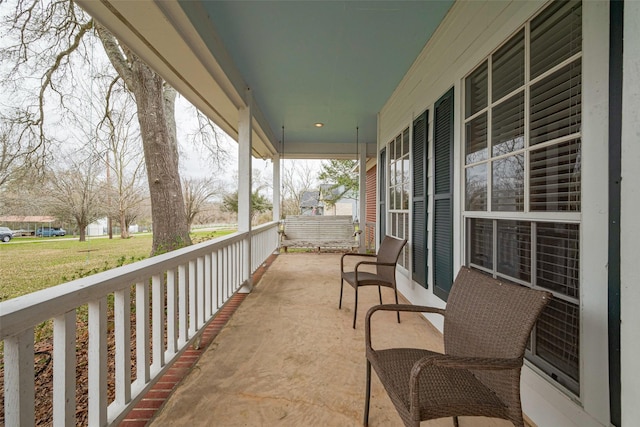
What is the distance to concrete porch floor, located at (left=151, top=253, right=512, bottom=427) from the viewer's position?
1442 mm

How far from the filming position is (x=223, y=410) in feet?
4.87

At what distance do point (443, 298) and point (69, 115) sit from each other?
3.48 meters

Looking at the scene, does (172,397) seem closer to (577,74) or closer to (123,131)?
(577,74)

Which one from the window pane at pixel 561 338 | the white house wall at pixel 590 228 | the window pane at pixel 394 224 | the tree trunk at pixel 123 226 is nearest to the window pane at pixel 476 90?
the white house wall at pixel 590 228

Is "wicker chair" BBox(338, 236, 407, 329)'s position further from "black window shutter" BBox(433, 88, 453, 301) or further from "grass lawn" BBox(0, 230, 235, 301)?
"grass lawn" BBox(0, 230, 235, 301)

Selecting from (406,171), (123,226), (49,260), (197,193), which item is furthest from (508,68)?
(197,193)

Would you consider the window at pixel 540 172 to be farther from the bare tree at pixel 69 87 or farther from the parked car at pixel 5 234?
the bare tree at pixel 69 87

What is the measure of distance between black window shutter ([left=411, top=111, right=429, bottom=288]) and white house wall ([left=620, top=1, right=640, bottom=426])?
2.05m

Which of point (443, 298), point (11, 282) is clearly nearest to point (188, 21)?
point (11, 282)

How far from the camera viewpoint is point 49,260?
5.62 feet

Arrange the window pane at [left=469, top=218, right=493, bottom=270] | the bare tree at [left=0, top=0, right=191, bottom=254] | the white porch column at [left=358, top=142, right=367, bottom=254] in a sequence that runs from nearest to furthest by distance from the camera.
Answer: the bare tree at [left=0, top=0, right=191, bottom=254] → the window pane at [left=469, top=218, right=493, bottom=270] → the white porch column at [left=358, top=142, right=367, bottom=254]

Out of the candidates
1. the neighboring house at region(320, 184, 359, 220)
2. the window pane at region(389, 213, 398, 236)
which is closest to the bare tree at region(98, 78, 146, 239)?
the window pane at region(389, 213, 398, 236)

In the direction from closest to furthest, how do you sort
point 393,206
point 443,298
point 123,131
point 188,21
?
point 188,21 < point 443,298 < point 123,131 < point 393,206

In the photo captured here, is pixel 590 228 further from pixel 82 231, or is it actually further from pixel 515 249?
pixel 82 231
